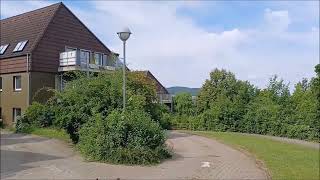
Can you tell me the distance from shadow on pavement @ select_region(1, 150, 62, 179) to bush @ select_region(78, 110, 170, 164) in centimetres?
176

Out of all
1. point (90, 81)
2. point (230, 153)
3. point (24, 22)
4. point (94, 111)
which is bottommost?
point (230, 153)

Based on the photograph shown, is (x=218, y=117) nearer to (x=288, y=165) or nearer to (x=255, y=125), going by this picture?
(x=255, y=125)

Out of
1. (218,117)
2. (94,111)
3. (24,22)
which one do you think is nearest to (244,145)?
(94,111)

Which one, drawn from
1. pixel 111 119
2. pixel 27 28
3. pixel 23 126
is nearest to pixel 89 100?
pixel 111 119

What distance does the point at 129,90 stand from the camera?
22.7 meters

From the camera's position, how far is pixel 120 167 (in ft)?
51.2

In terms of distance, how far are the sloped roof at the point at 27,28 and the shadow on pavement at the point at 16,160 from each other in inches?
678

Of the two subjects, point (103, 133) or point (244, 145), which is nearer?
point (103, 133)

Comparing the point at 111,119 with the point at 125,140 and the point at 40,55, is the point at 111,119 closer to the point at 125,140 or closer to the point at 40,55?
the point at 125,140

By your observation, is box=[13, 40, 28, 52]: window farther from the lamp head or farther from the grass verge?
the lamp head

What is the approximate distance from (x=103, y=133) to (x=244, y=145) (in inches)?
378

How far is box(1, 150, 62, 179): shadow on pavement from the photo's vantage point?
47.3 feet

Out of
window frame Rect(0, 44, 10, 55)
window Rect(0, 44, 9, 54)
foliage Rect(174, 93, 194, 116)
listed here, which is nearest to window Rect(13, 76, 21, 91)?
window frame Rect(0, 44, 10, 55)

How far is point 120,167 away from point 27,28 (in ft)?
84.4
